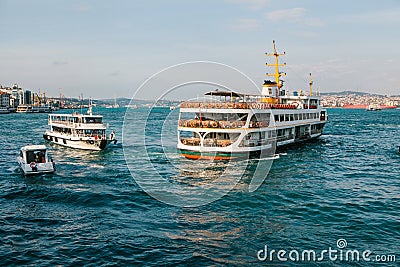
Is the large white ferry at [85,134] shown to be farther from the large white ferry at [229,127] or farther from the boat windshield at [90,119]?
the large white ferry at [229,127]

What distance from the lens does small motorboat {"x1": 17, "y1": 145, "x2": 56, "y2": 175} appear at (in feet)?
108

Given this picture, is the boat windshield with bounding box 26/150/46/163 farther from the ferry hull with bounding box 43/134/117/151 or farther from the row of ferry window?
the row of ferry window

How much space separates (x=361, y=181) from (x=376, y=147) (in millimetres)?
26200

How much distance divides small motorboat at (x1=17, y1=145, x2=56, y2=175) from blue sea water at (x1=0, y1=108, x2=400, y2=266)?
105 centimetres

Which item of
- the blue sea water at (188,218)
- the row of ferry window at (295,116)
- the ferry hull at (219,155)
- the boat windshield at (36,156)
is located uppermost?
the row of ferry window at (295,116)

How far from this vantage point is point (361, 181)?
32062 mm

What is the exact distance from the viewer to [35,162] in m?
33.8

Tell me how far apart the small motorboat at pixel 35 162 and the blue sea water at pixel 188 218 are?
41.4 inches

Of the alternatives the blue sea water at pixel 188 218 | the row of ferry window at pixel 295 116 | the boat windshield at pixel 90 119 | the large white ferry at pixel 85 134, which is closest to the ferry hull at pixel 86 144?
the large white ferry at pixel 85 134

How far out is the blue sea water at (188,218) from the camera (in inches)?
669

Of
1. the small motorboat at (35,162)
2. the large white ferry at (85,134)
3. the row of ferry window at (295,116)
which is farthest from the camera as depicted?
the large white ferry at (85,134)

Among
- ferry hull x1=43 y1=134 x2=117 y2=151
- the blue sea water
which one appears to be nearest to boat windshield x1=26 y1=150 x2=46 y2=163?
the blue sea water

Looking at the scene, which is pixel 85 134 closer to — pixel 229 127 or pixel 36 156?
pixel 36 156

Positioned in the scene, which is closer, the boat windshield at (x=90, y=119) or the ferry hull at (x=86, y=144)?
the ferry hull at (x=86, y=144)
